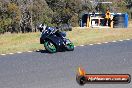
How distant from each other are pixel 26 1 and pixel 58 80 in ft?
70.8

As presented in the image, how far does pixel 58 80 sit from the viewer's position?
36.0 ft

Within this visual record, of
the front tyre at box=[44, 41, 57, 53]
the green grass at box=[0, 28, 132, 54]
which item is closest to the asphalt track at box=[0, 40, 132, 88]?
the front tyre at box=[44, 41, 57, 53]

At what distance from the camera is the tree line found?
2997 centimetres

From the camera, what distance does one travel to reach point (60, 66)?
1316cm

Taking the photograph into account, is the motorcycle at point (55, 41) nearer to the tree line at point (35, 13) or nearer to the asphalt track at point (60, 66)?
the asphalt track at point (60, 66)

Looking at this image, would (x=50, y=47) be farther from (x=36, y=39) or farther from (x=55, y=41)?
(x=36, y=39)

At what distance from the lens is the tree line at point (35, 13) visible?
29969 mm

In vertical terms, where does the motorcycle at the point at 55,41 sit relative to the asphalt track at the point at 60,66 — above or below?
above

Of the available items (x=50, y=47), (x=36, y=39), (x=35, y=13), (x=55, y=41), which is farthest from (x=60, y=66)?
(x=35, y=13)

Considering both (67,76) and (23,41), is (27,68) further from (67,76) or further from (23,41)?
(23,41)

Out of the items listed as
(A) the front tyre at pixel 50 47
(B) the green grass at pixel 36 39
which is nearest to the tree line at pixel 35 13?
(B) the green grass at pixel 36 39

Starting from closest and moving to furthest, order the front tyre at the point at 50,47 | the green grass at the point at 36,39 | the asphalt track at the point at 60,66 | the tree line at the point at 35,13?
1. the asphalt track at the point at 60,66
2. the front tyre at the point at 50,47
3. the green grass at the point at 36,39
4. the tree line at the point at 35,13

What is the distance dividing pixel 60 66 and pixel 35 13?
1922cm

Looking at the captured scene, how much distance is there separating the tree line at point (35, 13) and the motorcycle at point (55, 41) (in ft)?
41.8
